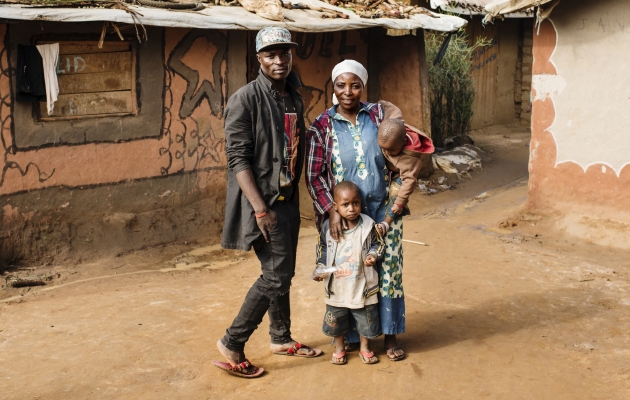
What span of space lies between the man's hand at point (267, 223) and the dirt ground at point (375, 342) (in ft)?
2.84

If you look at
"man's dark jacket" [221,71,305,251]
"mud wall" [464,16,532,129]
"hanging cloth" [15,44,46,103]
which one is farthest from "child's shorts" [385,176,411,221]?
"mud wall" [464,16,532,129]

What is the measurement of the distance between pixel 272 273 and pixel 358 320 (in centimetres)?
58

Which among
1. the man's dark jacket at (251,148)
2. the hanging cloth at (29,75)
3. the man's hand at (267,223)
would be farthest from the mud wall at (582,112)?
the hanging cloth at (29,75)

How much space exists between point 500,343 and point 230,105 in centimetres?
222

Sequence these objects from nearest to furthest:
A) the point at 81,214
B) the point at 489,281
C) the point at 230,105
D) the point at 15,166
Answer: the point at 230,105, the point at 489,281, the point at 15,166, the point at 81,214

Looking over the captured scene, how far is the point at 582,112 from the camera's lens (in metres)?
7.27

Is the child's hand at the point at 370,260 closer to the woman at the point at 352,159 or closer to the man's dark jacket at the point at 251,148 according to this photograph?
the woman at the point at 352,159

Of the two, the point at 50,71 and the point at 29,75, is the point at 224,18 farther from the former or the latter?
the point at 29,75

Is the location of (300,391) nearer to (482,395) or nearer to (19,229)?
(482,395)

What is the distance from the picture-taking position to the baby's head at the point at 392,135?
154 inches

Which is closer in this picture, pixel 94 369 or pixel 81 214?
pixel 94 369

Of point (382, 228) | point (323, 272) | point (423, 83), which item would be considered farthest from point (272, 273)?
point (423, 83)

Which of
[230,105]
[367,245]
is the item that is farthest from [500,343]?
[230,105]

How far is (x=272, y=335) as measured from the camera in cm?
446
